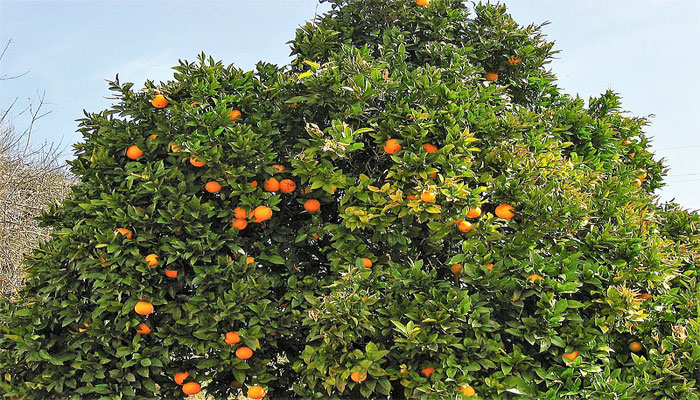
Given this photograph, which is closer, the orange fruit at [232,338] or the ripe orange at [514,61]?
the orange fruit at [232,338]

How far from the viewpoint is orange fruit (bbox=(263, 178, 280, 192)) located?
9.80 feet

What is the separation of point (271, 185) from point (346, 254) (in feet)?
1.78

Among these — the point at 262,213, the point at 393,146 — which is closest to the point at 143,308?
the point at 262,213

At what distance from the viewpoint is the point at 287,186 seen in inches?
118

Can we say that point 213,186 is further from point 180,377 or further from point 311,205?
point 180,377

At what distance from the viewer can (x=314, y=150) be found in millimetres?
2760

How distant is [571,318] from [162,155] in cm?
224

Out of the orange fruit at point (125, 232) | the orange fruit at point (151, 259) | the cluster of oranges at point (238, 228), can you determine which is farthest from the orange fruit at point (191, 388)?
the orange fruit at point (125, 232)

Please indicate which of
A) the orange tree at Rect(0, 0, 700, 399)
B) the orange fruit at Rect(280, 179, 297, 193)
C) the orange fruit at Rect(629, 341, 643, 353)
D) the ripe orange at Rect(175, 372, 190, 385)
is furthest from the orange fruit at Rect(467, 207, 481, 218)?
the ripe orange at Rect(175, 372, 190, 385)

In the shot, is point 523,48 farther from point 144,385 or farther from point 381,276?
point 144,385

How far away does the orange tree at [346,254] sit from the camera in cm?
263

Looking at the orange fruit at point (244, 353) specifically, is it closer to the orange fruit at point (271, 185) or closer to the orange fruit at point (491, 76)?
the orange fruit at point (271, 185)

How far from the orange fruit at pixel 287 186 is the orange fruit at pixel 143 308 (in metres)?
0.85

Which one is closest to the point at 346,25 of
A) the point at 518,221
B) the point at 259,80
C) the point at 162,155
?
the point at 259,80
